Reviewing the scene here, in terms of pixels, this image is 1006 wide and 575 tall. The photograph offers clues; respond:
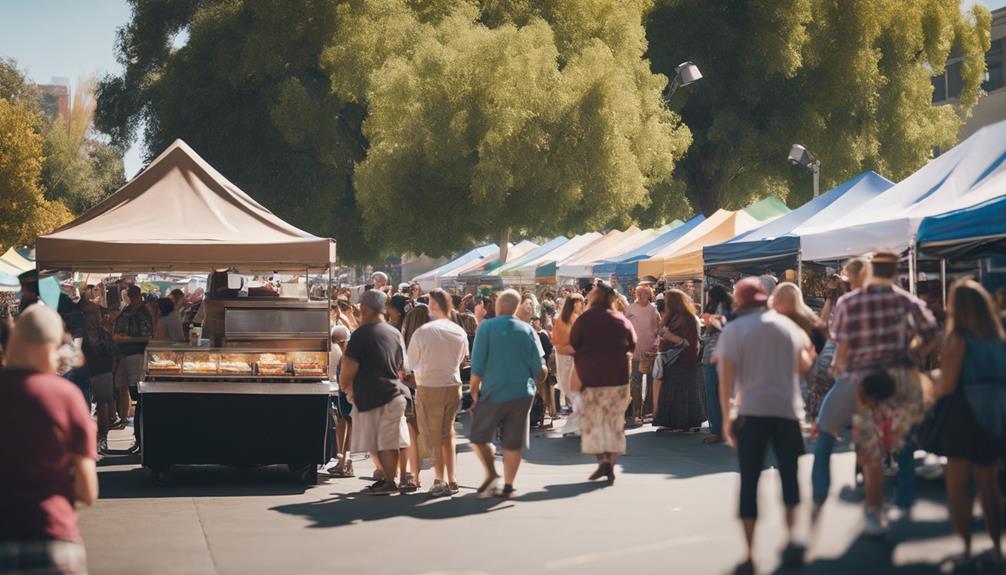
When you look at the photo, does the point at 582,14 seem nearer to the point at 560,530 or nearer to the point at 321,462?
the point at 321,462

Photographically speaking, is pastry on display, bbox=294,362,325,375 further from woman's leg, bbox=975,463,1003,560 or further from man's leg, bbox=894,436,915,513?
woman's leg, bbox=975,463,1003,560

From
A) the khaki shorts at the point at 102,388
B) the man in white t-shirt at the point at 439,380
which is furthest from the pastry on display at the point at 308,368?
the khaki shorts at the point at 102,388

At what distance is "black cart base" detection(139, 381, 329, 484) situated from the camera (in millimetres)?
12406

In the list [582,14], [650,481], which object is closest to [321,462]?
[650,481]

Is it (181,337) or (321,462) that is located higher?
(181,337)

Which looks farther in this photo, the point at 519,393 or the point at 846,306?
the point at 519,393

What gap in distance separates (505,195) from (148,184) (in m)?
23.0

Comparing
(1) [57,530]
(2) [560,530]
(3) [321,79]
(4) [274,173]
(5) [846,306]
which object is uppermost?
(3) [321,79]

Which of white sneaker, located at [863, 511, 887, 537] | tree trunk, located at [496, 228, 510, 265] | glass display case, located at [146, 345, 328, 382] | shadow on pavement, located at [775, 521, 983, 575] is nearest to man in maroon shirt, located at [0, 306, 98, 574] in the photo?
shadow on pavement, located at [775, 521, 983, 575]

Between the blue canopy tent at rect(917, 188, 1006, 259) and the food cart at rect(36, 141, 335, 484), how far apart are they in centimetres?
581

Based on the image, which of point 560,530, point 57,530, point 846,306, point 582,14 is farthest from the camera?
point 582,14

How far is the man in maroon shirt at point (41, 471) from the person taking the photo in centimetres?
488

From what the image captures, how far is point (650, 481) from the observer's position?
1248cm

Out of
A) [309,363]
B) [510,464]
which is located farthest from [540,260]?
[510,464]
